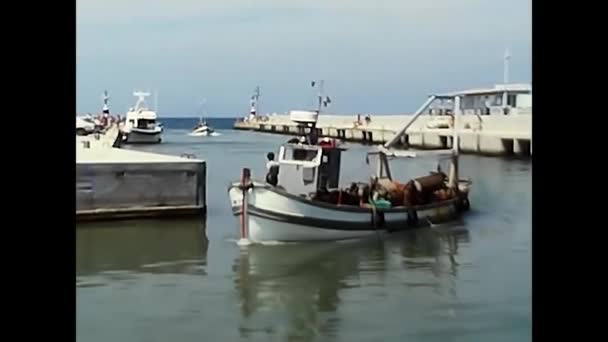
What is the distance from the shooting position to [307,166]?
10812 mm

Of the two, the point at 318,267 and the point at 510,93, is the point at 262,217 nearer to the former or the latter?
the point at 318,267

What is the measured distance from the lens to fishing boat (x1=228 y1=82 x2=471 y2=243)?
1035cm

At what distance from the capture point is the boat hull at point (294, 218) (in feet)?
33.8

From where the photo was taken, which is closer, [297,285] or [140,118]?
[297,285]

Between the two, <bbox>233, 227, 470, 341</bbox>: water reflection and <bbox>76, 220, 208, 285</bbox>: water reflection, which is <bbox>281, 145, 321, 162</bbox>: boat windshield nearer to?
<bbox>233, 227, 470, 341</bbox>: water reflection

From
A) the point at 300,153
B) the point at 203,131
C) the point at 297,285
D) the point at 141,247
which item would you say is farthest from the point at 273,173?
the point at 203,131

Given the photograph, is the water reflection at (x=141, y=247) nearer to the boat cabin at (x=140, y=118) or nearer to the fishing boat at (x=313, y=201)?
the fishing boat at (x=313, y=201)

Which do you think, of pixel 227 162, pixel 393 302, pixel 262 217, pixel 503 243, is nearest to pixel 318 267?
pixel 262 217

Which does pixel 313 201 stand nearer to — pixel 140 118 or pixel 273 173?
pixel 273 173

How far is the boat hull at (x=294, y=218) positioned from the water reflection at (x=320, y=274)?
0.15 metres

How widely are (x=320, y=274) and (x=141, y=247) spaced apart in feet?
7.46

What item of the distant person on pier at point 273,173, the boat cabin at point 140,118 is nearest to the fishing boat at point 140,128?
the boat cabin at point 140,118
